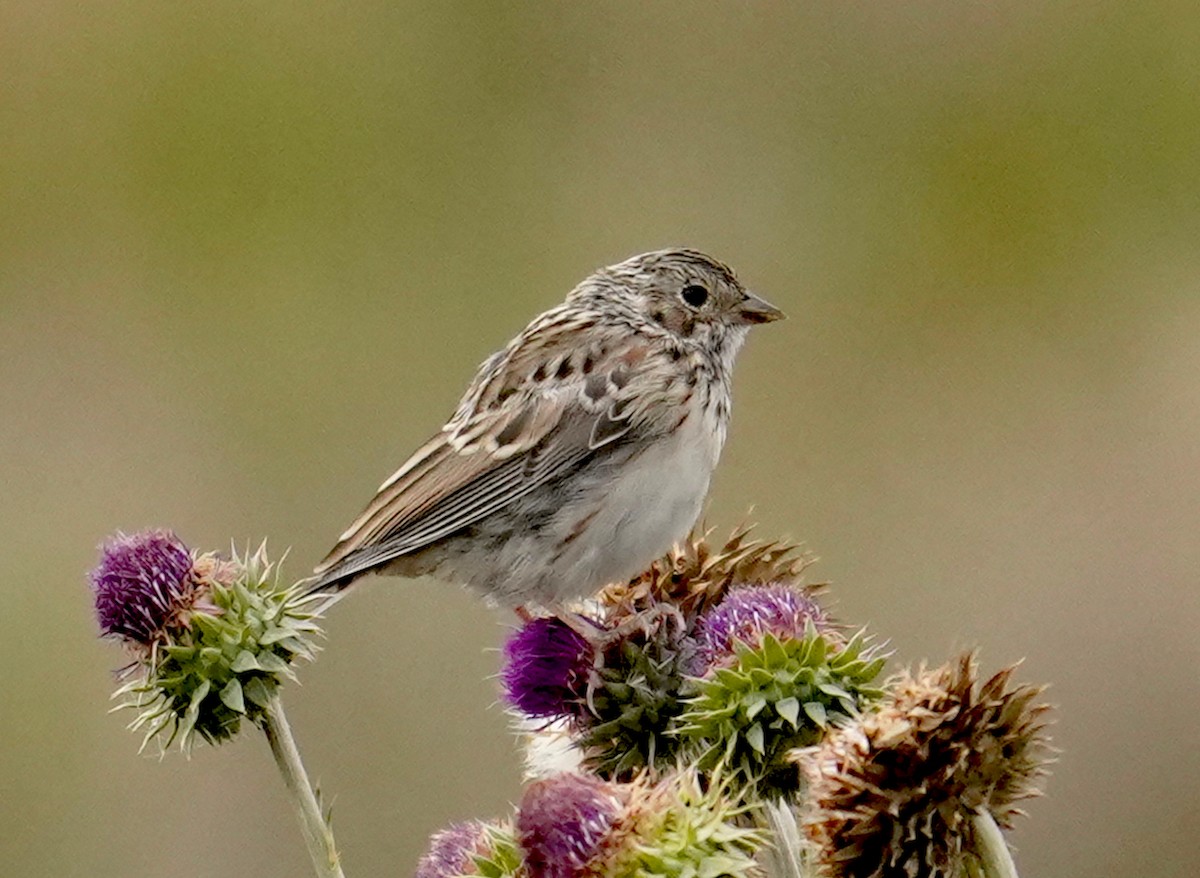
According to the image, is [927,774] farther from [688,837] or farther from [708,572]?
[708,572]

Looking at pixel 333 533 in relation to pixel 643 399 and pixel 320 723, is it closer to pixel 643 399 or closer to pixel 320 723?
pixel 320 723

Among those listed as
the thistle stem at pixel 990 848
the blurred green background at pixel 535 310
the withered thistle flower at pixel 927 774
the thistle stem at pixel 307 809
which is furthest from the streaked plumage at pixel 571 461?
the blurred green background at pixel 535 310

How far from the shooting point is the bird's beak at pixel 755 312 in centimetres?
584

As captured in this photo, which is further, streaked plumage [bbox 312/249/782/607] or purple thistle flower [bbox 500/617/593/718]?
streaked plumage [bbox 312/249/782/607]

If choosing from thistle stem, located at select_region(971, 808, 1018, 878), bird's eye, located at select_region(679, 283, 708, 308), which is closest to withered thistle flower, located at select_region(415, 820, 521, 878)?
thistle stem, located at select_region(971, 808, 1018, 878)

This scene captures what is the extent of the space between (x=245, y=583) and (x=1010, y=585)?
4.97 m

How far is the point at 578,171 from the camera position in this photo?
9562mm

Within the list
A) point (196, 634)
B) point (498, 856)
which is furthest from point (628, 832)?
point (196, 634)

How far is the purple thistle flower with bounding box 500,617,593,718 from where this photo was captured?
439 cm

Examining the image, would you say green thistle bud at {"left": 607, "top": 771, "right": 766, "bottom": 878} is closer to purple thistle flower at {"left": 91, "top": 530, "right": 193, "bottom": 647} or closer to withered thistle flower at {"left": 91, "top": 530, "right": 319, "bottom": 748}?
withered thistle flower at {"left": 91, "top": 530, "right": 319, "bottom": 748}

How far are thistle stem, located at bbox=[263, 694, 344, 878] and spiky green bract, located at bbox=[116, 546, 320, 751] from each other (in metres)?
0.19

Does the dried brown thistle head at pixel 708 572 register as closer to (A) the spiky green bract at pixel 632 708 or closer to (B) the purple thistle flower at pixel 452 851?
(A) the spiky green bract at pixel 632 708

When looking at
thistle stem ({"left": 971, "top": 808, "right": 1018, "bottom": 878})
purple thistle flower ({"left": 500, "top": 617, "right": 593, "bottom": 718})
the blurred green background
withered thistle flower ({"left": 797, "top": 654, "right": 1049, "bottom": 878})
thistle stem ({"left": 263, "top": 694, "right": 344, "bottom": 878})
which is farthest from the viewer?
the blurred green background

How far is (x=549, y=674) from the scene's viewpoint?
444 cm
